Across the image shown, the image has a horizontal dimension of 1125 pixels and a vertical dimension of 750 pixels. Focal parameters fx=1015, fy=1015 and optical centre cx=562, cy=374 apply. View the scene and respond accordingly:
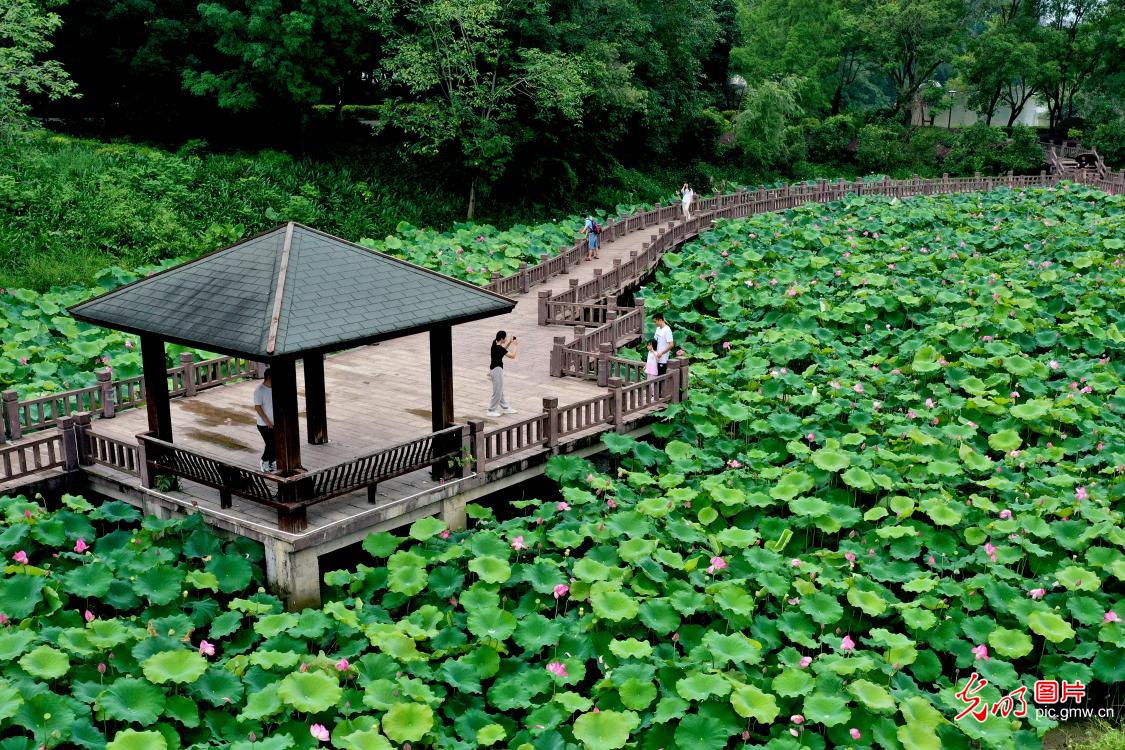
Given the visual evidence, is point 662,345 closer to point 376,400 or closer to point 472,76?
point 376,400

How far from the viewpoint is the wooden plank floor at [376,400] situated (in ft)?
45.7

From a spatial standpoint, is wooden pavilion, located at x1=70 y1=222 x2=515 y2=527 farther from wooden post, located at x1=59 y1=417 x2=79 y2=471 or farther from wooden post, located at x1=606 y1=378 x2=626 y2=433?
wooden post, located at x1=606 y1=378 x2=626 y2=433

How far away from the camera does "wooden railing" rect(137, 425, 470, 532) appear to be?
1153cm

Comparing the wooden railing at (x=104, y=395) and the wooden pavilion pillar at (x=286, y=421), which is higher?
the wooden pavilion pillar at (x=286, y=421)

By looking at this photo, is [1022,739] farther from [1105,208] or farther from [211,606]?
[1105,208]

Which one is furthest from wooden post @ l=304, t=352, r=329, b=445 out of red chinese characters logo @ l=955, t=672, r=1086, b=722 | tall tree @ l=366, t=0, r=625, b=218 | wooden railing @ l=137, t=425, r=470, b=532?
tall tree @ l=366, t=0, r=625, b=218

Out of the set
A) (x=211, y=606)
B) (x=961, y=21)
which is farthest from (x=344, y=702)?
(x=961, y=21)

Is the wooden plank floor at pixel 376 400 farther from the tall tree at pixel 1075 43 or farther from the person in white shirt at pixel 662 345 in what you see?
the tall tree at pixel 1075 43

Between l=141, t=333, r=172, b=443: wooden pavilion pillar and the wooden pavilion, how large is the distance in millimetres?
13

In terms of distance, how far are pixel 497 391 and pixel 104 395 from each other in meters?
5.84

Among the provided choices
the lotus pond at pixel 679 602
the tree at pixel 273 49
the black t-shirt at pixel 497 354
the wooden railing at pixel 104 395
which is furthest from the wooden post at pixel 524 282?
the tree at pixel 273 49

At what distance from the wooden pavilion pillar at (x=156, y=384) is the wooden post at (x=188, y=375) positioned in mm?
2699

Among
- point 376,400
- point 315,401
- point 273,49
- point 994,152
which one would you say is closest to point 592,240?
point 376,400

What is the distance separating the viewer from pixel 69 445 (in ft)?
43.7
